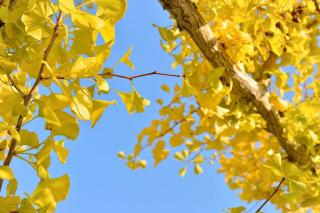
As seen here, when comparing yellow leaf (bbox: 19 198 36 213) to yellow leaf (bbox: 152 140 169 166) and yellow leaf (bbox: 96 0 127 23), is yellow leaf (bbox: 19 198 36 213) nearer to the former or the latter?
yellow leaf (bbox: 96 0 127 23)

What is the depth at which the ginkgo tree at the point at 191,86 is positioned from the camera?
594 millimetres

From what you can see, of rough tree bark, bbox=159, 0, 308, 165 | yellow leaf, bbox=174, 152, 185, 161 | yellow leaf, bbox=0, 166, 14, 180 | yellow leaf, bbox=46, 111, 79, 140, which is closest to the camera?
yellow leaf, bbox=0, 166, 14, 180

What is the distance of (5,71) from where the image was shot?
0.60 metres

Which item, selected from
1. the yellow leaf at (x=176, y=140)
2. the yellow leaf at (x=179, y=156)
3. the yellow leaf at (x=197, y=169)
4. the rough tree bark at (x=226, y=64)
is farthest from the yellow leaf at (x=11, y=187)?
the yellow leaf at (x=197, y=169)

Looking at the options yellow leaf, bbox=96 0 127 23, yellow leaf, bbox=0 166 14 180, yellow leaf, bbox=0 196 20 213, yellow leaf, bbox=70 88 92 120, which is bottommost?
yellow leaf, bbox=0 196 20 213

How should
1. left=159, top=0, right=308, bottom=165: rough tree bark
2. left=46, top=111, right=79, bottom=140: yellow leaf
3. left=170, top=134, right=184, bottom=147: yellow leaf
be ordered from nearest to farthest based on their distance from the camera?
1. left=46, top=111, right=79, bottom=140: yellow leaf
2. left=159, top=0, right=308, bottom=165: rough tree bark
3. left=170, top=134, right=184, bottom=147: yellow leaf

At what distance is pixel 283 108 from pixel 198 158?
69 cm

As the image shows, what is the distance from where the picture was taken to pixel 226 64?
1421mm

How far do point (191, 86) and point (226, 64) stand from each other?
23.3 inches

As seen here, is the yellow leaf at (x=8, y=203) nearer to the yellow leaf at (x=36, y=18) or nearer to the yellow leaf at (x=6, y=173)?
the yellow leaf at (x=6, y=173)

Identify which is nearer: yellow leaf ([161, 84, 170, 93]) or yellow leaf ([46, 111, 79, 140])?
yellow leaf ([46, 111, 79, 140])

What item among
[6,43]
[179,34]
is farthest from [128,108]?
[179,34]

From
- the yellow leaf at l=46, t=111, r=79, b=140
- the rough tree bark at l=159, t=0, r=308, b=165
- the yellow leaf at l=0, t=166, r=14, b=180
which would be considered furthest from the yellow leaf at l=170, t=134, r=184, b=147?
the yellow leaf at l=0, t=166, r=14, b=180

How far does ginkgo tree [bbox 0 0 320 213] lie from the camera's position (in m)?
0.59
